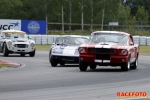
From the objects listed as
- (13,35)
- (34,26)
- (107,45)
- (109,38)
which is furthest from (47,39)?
(107,45)

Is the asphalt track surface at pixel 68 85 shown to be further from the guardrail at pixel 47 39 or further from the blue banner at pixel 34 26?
the blue banner at pixel 34 26

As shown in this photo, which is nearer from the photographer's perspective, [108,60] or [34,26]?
[108,60]

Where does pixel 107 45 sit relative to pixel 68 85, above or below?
above

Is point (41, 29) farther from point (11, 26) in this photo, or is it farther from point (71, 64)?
point (71, 64)

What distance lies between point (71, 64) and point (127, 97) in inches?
549

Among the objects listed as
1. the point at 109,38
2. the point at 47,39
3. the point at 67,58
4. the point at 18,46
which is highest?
the point at 109,38

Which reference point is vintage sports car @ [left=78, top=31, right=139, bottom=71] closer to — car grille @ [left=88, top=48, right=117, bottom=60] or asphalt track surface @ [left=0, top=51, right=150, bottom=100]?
car grille @ [left=88, top=48, right=117, bottom=60]

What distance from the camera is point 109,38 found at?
20.9 meters

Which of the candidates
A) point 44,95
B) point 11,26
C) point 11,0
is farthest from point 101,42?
point 11,0

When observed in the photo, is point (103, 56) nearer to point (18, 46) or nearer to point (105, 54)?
point (105, 54)

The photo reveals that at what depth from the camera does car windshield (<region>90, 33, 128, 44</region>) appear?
68.5ft

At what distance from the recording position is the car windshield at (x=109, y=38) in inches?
822

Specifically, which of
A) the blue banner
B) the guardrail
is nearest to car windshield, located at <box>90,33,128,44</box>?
the guardrail

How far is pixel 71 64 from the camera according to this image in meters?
25.8
